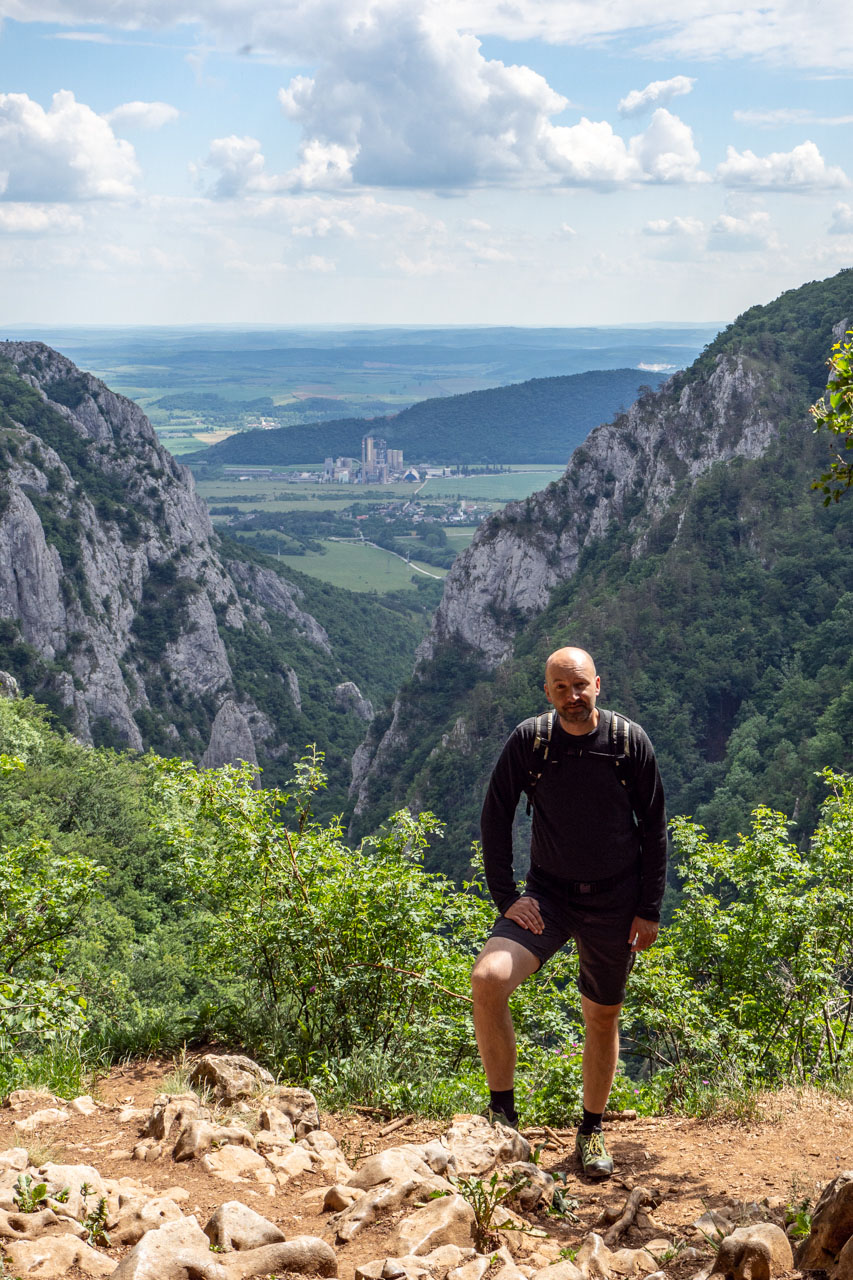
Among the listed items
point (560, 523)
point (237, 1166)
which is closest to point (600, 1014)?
point (237, 1166)

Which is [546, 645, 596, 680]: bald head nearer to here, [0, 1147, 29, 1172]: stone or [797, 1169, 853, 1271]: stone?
[797, 1169, 853, 1271]: stone

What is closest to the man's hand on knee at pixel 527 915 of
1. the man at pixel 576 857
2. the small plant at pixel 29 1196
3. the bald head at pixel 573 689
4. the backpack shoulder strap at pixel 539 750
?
the man at pixel 576 857

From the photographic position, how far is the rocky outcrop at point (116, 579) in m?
75.1

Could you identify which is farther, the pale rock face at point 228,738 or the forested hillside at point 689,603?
the pale rock face at point 228,738

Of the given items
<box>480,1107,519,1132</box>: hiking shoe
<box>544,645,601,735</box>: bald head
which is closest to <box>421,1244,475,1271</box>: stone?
<box>480,1107,519,1132</box>: hiking shoe

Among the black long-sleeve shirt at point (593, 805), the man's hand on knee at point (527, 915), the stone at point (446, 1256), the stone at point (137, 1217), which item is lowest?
the stone at point (137, 1217)

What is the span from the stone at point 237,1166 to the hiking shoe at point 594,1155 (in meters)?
1.75

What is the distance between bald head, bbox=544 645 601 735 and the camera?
17.4ft

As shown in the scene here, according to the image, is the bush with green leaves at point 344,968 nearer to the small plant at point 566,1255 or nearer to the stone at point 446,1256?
the small plant at point 566,1255

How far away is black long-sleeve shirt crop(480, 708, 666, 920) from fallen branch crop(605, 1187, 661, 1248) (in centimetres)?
138

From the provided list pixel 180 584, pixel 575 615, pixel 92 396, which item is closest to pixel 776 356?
pixel 575 615

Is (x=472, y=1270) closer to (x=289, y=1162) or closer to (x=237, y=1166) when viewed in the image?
(x=289, y=1162)

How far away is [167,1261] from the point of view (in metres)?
4.02

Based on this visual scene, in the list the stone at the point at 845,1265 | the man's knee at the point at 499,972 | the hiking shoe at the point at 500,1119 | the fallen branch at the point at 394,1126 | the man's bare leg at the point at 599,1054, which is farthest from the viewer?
the fallen branch at the point at 394,1126
